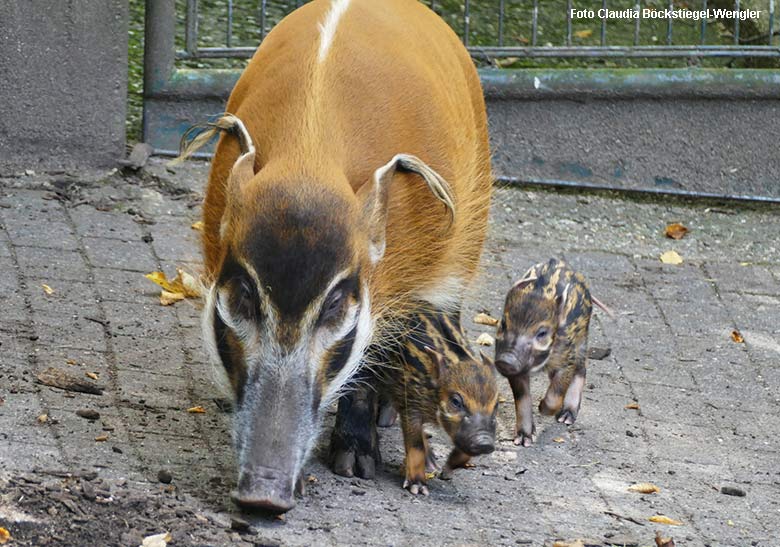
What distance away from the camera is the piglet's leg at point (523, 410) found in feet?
18.8

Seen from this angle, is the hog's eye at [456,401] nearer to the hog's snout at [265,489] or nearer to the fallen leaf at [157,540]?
the hog's snout at [265,489]

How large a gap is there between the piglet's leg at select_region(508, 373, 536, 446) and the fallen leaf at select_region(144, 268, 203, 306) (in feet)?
5.24

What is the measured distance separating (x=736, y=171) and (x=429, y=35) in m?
3.63

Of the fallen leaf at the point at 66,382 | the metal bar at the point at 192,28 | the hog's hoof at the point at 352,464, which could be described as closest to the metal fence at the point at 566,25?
the metal bar at the point at 192,28

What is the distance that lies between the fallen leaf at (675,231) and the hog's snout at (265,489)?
4.67m

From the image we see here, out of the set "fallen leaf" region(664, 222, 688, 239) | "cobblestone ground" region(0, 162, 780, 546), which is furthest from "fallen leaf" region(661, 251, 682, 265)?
"fallen leaf" region(664, 222, 688, 239)

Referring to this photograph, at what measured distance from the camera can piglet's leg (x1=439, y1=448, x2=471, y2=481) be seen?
5.12 m

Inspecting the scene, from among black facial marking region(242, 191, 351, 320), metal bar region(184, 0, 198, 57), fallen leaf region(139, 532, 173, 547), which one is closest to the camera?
fallen leaf region(139, 532, 173, 547)

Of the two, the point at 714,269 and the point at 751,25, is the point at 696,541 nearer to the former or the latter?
the point at 714,269

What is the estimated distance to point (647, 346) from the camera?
6828 mm

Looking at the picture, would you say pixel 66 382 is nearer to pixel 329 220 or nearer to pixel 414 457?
pixel 414 457

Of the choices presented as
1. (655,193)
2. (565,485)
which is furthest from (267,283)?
(655,193)

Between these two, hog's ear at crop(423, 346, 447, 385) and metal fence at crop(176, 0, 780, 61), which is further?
metal fence at crop(176, 0, 780, 61)

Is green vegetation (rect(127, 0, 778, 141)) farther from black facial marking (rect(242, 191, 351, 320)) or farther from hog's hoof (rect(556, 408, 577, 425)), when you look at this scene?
black facial marking (rect(242, 191, 351, 320))
